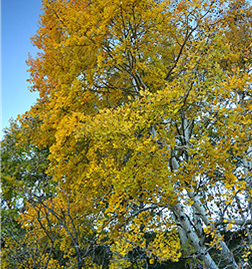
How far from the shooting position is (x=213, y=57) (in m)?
4.59

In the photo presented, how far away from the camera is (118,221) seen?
4.86 metres

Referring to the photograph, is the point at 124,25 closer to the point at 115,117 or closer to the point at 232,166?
the point at 115,117

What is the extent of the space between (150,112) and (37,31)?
4452mm

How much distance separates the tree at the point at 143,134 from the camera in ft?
12.9

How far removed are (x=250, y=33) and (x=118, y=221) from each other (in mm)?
7599

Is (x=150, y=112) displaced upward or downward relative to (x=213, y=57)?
downward

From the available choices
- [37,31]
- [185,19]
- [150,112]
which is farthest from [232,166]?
[37,31]

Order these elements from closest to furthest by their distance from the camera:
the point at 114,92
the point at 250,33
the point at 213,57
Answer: the point at 213,57 < the point at 114,92 < the point at 250,33

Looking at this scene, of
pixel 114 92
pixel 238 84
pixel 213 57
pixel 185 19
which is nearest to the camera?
pixel 238 84

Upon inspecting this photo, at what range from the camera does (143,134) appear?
13.2 ft

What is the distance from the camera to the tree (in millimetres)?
3943

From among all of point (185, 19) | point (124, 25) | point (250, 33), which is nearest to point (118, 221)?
point (124, 25)

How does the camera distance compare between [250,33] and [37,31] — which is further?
[250,33]

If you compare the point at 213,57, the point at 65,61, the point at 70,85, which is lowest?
the point at 213,57
